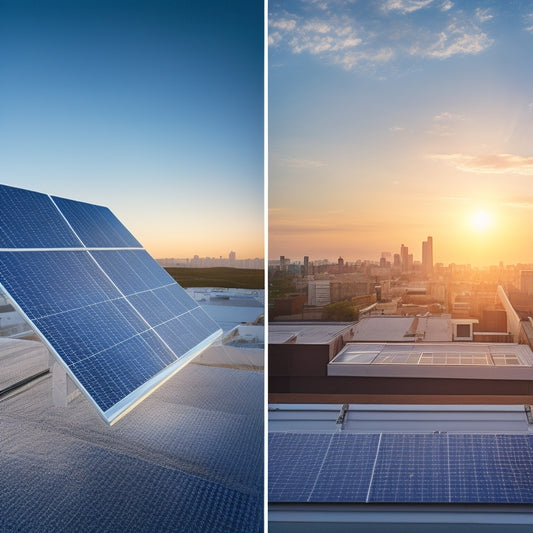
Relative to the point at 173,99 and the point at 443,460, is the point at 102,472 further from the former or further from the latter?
the point at 173,99

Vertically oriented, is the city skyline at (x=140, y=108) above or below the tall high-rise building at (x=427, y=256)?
above

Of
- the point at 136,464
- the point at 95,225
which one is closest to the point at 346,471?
the point at 136,464

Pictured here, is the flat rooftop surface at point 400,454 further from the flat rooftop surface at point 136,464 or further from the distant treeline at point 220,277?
the distant treeline at point 220,277

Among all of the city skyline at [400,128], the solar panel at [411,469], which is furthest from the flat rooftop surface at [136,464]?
the city skyline at [400,128]

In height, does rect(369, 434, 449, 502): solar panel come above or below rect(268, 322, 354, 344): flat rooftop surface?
below

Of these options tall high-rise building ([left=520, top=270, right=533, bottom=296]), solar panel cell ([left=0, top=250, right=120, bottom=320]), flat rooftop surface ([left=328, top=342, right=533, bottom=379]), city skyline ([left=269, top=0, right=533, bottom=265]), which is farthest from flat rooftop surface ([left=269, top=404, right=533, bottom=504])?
solar panel cell ([left=0, top=250, right=120, bottom=320])

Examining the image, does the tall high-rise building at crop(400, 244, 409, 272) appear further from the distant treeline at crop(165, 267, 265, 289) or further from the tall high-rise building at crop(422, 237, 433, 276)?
the distant treeline at crop(165, 267, 265, 289)

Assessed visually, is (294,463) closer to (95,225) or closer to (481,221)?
(481,221)
